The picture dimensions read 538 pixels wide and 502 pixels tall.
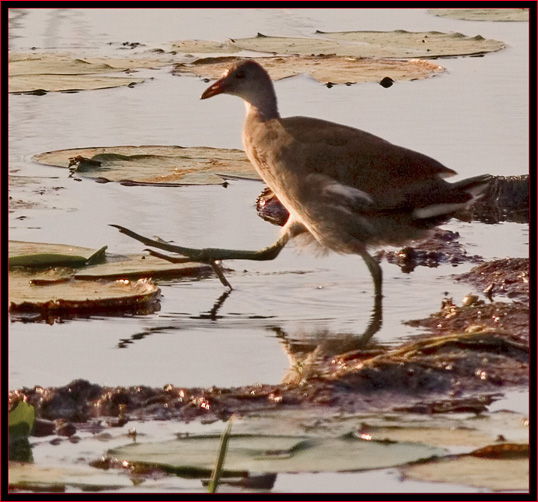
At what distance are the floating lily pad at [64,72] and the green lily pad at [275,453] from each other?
25.9 ft

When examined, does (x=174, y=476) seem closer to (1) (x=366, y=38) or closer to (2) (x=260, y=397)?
(2) (x=260, y=397)

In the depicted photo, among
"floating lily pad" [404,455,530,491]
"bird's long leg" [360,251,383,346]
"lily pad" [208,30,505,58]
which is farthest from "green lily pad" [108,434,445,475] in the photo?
"lily pad" [208,30,505,58]

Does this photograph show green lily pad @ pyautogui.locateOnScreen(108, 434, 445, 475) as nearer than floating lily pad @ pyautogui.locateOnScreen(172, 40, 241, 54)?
Yes

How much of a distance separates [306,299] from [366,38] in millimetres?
8161

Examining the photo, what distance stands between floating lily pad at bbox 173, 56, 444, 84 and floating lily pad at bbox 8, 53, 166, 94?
57 centimetres

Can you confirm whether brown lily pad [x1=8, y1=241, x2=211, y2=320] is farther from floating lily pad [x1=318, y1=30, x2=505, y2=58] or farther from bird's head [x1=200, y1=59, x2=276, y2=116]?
floating lily pad [x1=318, y1=30, x2=505, y2=58]

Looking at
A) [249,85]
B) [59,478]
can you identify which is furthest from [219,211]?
[59,478]

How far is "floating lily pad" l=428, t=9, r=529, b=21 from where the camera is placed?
1700cm

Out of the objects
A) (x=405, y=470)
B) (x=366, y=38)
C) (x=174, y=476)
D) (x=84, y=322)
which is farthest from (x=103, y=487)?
(x=366, y=38)

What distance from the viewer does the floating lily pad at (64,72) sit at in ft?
40.0

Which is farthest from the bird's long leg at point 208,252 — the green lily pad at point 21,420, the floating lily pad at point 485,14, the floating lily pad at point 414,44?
the floating lily pad at point 485,14

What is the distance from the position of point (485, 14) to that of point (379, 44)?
3837 mm

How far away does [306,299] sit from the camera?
283 inches

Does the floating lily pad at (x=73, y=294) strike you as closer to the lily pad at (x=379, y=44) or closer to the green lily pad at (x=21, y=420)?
the green lily pad at (x=21, y=420)
